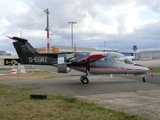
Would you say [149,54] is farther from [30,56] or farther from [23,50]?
[23,50]

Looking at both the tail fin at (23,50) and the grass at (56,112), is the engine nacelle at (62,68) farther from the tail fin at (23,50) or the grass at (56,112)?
the grass at (56,112)

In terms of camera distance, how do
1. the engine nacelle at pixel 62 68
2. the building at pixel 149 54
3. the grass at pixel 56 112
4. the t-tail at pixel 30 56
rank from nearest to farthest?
the grass at pixel 56 112
the engine nacelle at pixel 62 68
the t-tail at pixel 30 56
the building at pixel 149 54

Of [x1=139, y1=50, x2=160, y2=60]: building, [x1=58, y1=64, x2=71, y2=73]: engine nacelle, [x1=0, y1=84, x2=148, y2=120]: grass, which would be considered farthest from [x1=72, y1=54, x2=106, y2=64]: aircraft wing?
[x1=139, y1=50, x2=160, y2=60]: building

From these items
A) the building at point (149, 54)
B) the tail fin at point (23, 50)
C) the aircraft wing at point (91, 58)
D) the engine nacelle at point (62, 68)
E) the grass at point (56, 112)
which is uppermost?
the building at point (149, 54)

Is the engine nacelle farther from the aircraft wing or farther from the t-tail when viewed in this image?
the aircraft wing

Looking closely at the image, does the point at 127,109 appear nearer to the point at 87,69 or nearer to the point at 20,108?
the point at 20,108

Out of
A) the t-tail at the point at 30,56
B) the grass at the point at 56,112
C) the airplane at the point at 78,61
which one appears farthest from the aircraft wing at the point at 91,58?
the grass at the point at 56,112

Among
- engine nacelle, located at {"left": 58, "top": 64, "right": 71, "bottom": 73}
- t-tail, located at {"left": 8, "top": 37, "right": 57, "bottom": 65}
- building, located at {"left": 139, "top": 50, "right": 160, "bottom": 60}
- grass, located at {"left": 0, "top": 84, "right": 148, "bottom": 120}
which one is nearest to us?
grass, located at {"left": 0, "top": 84, "right": 148, "bottom": 120}

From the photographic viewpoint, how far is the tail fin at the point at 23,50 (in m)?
16.1

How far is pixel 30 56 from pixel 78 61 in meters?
3.58

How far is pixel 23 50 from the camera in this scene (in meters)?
16.2

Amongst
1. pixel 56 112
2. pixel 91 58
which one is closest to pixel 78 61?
pixel 91 58

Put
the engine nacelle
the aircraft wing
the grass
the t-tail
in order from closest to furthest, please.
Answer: the grass, the aircraft wing, the engine nacelle, the t-tail

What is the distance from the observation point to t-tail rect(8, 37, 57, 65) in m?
16.2
